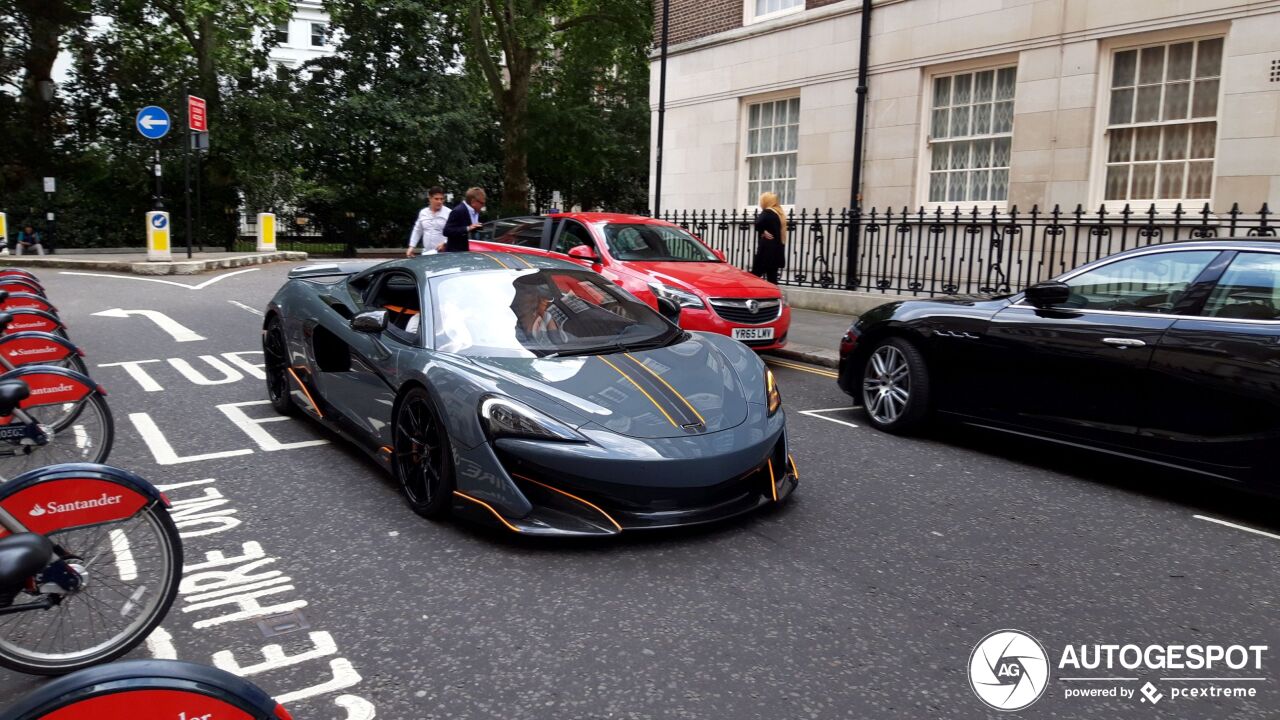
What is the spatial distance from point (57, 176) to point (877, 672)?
105ft

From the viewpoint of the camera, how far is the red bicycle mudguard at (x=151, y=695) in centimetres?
173

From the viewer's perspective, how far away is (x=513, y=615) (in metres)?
3.66

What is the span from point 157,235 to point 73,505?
67.8ft

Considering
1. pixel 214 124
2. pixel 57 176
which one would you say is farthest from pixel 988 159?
pixel 57 176

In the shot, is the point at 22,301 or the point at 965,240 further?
Result: the point at 965,240

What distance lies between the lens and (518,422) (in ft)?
14.1

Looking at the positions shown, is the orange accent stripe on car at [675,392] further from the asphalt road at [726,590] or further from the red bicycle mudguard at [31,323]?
the red bicycle mudguard at [31,323]

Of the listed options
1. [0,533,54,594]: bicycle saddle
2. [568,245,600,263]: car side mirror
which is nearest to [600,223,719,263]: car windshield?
[568,245,600,263]: car side mirror

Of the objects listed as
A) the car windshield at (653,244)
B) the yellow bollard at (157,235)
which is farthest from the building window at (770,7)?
the yellow bollard at (157,235)

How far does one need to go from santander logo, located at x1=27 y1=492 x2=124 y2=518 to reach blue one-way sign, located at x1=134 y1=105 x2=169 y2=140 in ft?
65.5

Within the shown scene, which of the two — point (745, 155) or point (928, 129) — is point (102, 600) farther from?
point (745, 155)

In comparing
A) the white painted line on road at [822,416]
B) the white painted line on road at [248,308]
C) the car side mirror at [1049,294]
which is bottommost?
the white painted line on road at [822,416]

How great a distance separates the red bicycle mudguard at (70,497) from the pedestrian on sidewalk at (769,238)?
33.5 ft
